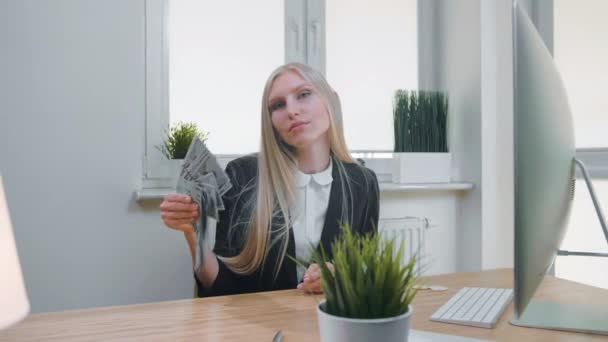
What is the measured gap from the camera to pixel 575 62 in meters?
2.22

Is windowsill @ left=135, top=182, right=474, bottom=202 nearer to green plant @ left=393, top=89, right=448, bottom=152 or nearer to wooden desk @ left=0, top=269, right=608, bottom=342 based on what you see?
green plant @ left=393, top=89, right=448, bottom=152

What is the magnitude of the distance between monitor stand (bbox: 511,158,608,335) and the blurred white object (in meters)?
0.70

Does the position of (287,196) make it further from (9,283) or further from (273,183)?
(9,283)

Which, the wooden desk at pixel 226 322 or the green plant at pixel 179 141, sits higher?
the green plant at pixel 179 141

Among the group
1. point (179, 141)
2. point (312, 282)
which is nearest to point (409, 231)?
point (179, 141)

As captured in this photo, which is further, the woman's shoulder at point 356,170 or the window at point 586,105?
the window at point 586,105

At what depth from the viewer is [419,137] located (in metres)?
2.28

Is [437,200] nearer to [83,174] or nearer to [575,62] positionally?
[575,62]

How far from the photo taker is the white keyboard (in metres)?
0.88

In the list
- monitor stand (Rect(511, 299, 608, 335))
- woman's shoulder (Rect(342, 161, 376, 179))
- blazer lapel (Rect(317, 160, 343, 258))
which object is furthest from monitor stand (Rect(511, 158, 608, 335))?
woman's shoulder (Rect(342, 161, 376, 179))

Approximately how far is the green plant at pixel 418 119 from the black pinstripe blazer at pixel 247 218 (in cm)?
72

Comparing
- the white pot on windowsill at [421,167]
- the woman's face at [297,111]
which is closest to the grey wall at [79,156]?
the woman's face at [297,111]

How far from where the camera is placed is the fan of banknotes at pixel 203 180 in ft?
3.62

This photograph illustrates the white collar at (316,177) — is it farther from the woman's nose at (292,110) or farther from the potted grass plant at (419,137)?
the potted grass plant at (419,137)
